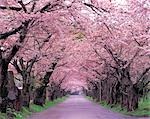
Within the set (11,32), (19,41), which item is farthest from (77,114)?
(11,32)

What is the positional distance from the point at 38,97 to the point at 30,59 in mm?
12470

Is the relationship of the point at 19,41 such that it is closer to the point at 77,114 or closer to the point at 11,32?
the point at 11,32

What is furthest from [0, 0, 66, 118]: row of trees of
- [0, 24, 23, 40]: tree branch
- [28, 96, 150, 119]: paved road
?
[28, 96, 150, 119]: paved road

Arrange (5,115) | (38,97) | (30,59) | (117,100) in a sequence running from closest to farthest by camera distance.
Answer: (5,115)
(30,59)
(38,97)
(117,100)

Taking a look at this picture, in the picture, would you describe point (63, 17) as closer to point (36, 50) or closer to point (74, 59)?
point (36, 50)

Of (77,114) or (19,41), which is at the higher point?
(19,41)

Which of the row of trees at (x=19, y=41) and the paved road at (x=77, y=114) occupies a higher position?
the row of trees at (x=19, y=41)

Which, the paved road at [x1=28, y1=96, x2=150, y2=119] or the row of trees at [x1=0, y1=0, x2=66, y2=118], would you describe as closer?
the row of trees at [x1=0, y1=0, x2=66, y2=118]

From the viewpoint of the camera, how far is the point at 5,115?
21.7 metres

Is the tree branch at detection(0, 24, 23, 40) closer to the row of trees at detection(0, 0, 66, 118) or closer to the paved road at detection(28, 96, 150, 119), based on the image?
the row of trees at detection(0, 0, 66, 118)

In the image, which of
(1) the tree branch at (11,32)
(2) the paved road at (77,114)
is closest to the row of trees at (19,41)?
(1) the tree branch at (11,32)

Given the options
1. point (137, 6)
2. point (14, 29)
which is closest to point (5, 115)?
point (14, 29)

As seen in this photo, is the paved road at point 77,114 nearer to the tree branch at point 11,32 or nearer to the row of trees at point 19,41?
the row of trees at point 19,41

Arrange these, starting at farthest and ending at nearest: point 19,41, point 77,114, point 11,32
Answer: point 77,114
point 19,41
point 11,32
